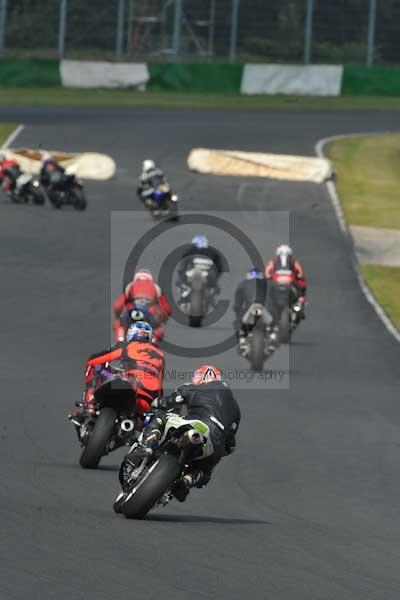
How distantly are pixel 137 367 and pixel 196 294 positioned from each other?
38.6 feet

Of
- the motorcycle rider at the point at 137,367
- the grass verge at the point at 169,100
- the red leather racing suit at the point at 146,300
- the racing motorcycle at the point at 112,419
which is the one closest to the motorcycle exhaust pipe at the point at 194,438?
the racing motorcycle at the point at 112,419

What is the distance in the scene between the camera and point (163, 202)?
123 feet

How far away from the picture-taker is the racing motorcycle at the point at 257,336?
2075 cm

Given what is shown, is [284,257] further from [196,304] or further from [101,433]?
[101,433]

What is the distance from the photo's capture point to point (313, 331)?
87.0ft

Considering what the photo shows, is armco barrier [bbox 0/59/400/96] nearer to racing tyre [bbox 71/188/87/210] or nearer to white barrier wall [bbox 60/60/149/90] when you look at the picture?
white barrier wall [bbox 60/60/149/90]

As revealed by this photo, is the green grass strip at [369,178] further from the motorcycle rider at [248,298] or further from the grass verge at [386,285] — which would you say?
the motorcycle rider at [248,298]

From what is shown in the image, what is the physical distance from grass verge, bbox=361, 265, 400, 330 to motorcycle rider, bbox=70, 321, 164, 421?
14.1 m

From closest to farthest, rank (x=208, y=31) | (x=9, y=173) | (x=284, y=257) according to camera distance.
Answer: (x=284, y=257), (x=9, y=173), (x=208, y=31)

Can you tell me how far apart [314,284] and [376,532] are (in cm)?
1972

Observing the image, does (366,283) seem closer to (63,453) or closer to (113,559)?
(63,453)

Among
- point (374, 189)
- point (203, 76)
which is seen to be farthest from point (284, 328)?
point (203, 76)

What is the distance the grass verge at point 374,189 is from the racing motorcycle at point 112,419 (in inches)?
593

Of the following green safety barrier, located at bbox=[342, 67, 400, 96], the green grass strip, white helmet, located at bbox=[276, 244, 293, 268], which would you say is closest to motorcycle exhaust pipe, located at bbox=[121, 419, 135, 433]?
white helmet, located at bbox=[276, 244, 293, 268]
